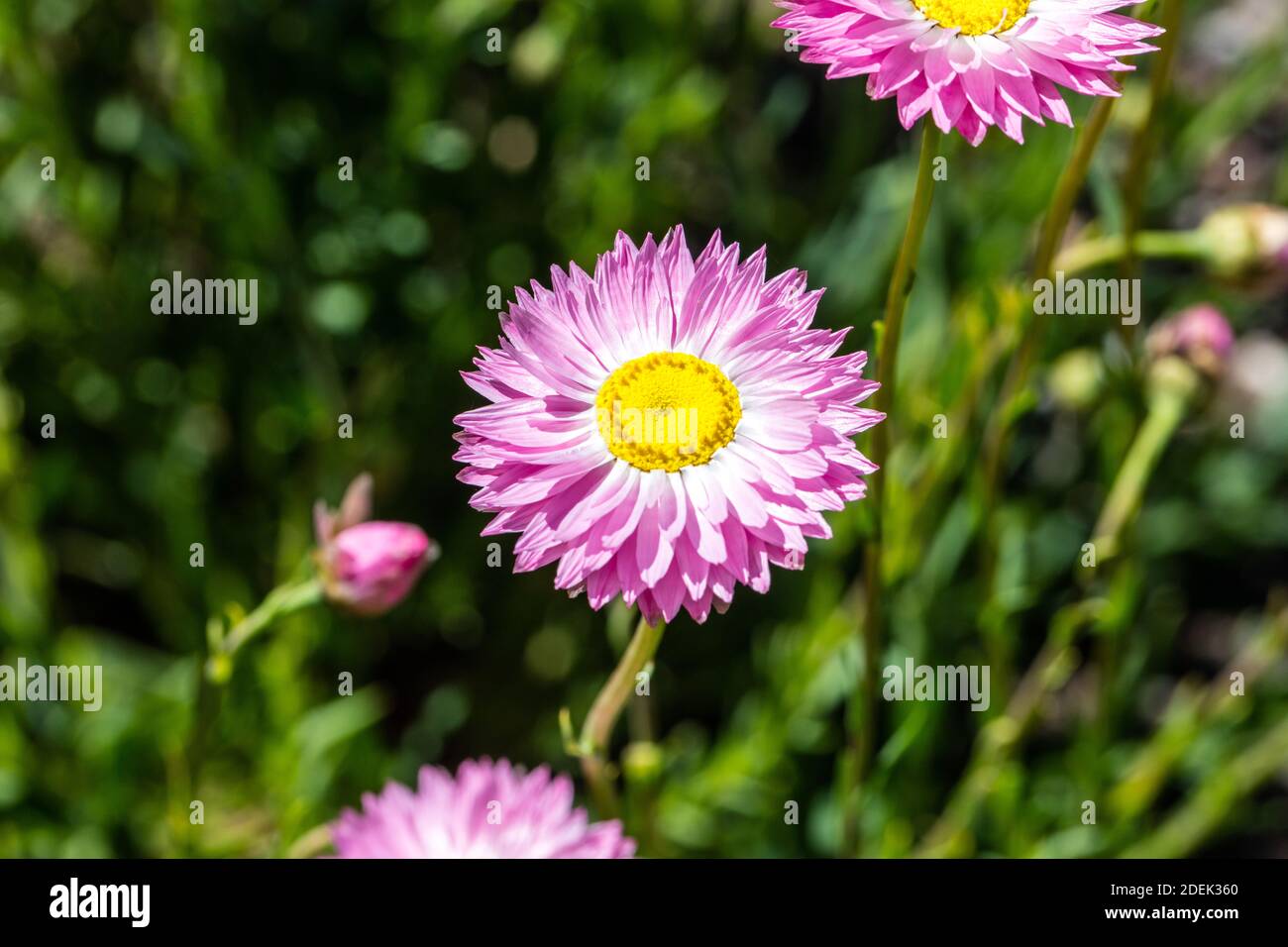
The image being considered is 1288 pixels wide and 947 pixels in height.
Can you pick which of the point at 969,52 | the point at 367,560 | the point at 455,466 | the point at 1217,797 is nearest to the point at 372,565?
the point at 367,560

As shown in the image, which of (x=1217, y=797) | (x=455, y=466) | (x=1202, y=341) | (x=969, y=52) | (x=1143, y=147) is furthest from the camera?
(x=455, y=466)

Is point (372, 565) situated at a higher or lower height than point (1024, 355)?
lower

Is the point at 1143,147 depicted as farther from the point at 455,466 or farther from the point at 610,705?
the point at 455,466

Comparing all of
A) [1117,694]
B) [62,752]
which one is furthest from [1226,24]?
[62,752]

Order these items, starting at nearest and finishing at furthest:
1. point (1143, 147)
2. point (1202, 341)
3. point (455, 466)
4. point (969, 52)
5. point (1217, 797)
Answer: point (969, 52)
point (1143, 147)
point (1202, 341)
point (1217, 797)
point (455, 466)

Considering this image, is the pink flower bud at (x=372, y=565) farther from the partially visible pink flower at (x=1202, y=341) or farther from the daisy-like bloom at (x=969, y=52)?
the partially visible pink flower at (x=1202, y=341)
